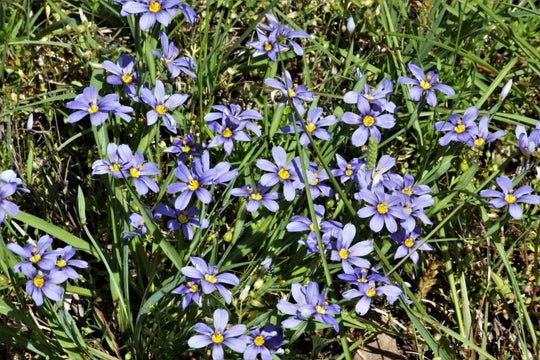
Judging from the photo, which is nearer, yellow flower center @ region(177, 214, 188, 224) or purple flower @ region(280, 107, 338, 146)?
yellow flower center @ region(177, 214, 188, 224)

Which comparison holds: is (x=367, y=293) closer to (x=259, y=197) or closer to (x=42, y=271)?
(x=259, y=197)

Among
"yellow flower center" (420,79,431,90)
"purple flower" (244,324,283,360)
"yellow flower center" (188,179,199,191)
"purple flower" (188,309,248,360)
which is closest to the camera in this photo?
"purple flower" (188,309,248,360)

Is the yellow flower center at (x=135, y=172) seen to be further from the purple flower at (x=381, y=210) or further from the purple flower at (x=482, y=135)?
the purple flower at (x=482, y=135)

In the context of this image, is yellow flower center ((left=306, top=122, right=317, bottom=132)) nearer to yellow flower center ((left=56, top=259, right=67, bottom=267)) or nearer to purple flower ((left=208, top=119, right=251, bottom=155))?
purple flower ((left=208, top=119, right=251, bottom=155))

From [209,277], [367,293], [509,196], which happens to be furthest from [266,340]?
[509,196]

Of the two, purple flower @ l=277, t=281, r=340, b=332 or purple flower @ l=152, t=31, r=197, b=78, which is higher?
purple flower @ l=152, t=31, r=197, b=78

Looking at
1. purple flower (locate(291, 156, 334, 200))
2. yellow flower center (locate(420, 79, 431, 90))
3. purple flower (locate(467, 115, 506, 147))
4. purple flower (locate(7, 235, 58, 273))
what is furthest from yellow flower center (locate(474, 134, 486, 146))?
purple flower (locate(7, 235, 58, 273))
